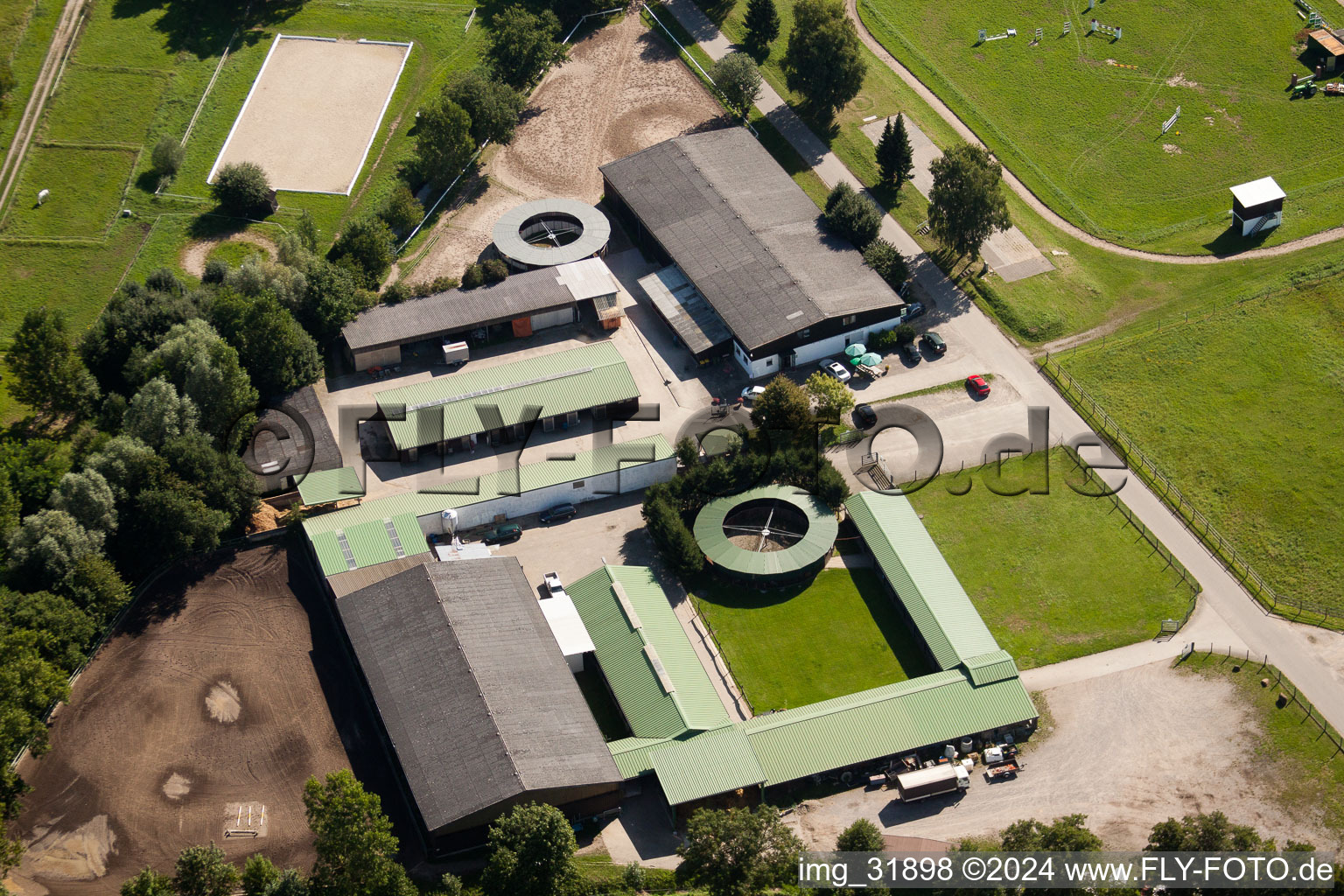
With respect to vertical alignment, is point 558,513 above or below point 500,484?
below

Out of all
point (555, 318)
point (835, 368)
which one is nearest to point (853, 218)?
point (835, 368)

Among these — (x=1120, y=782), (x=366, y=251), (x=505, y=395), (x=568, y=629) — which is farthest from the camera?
(x=366, y=251)

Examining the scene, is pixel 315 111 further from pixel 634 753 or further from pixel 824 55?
pixel 634 753

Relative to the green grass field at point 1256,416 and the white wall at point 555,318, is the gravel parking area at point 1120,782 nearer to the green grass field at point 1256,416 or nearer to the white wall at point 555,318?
the green grass field at point 1256,416

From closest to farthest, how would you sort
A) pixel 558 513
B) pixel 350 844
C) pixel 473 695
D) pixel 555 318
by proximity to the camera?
pixel 350 844 → pixel 473 695 → pixel 558 513 → pixel 555 318

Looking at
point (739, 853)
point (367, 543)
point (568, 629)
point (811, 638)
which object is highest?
point (739, 853)

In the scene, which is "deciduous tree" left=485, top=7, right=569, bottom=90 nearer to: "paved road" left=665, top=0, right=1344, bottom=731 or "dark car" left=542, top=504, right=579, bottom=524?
"paved road" left=665, top=0, right=1344, bottom=731
